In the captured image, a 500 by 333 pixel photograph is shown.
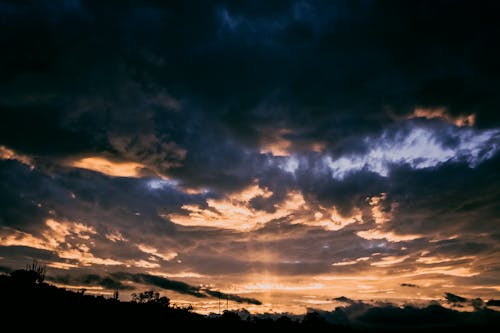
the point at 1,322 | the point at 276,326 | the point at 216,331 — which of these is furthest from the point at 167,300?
the point at 1,322

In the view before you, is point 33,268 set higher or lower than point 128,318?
higher

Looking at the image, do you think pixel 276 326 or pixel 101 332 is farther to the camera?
pixel 276 326

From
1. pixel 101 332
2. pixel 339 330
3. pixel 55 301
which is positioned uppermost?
pixel 55 301

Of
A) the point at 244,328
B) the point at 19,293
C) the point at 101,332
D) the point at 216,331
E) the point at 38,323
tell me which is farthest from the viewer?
the point at 244,328

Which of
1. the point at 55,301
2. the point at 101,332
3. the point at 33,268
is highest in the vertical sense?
the point at 33,268

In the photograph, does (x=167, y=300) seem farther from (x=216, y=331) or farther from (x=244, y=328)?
(x=216, y=331)

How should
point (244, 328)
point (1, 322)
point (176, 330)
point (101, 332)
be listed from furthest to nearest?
1. point (244, 328)
2. point (176, 330)
3. point (101, 332)
4. point (1, 322)

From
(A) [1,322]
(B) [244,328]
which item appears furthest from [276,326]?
(A) [1,322]

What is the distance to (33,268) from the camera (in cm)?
11062

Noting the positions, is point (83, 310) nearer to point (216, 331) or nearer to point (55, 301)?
point (55, 301)

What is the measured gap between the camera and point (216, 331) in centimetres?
10356

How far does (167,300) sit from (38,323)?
145 m

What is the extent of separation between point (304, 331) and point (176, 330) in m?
90.7

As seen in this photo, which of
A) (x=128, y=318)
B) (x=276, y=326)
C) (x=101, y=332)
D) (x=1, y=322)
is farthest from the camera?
(x=276, y=326)
